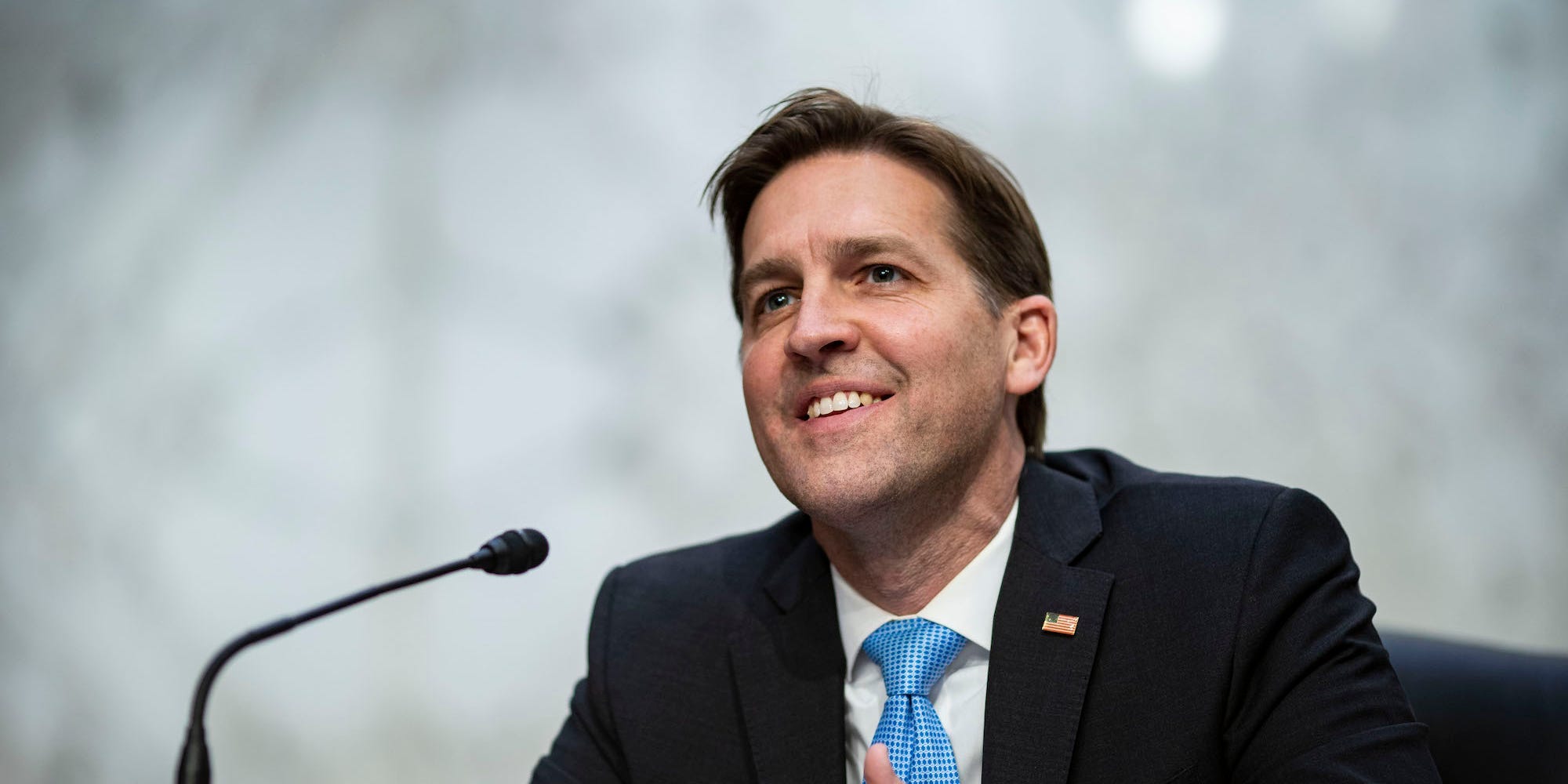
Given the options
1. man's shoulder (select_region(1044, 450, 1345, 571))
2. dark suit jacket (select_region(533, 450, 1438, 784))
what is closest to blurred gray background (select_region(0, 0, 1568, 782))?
dark suit jacket (select_region(533, 450, 1438, 784))

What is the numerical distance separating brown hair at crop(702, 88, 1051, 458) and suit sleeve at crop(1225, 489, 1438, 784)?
1.73ft

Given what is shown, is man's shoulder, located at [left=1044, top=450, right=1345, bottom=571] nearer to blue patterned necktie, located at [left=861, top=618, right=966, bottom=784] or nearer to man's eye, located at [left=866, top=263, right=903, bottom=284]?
blue patterned necktie, located at [left=861, top=618, right=966, bottom=784]

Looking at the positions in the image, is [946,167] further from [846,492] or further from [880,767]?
[880,767]

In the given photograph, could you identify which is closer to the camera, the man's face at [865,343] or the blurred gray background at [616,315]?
the man's face at [865,343]

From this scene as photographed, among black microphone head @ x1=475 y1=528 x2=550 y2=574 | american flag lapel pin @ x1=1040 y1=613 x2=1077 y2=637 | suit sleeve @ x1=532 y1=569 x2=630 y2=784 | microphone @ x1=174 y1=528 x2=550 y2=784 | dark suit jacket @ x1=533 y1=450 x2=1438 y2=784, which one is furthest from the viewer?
suit sleeve @ x1=532 y1=569 x2=630 y2=784

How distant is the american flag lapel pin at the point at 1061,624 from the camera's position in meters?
1.58

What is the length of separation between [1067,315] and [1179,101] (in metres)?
0.66

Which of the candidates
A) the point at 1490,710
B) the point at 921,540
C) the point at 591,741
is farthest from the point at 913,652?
the point at 1490,710

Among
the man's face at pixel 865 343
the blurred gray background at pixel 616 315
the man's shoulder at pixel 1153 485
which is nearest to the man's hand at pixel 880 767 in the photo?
the man's face at pixel 865 343

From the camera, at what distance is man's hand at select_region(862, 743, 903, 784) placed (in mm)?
1354

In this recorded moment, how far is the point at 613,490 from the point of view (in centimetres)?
298

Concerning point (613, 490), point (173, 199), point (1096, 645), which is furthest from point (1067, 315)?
point (173, 199)

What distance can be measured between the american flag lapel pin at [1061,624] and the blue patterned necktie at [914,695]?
0.14 m

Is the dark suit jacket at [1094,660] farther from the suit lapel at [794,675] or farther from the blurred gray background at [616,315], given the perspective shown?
the blurred gray background at [616,315]
